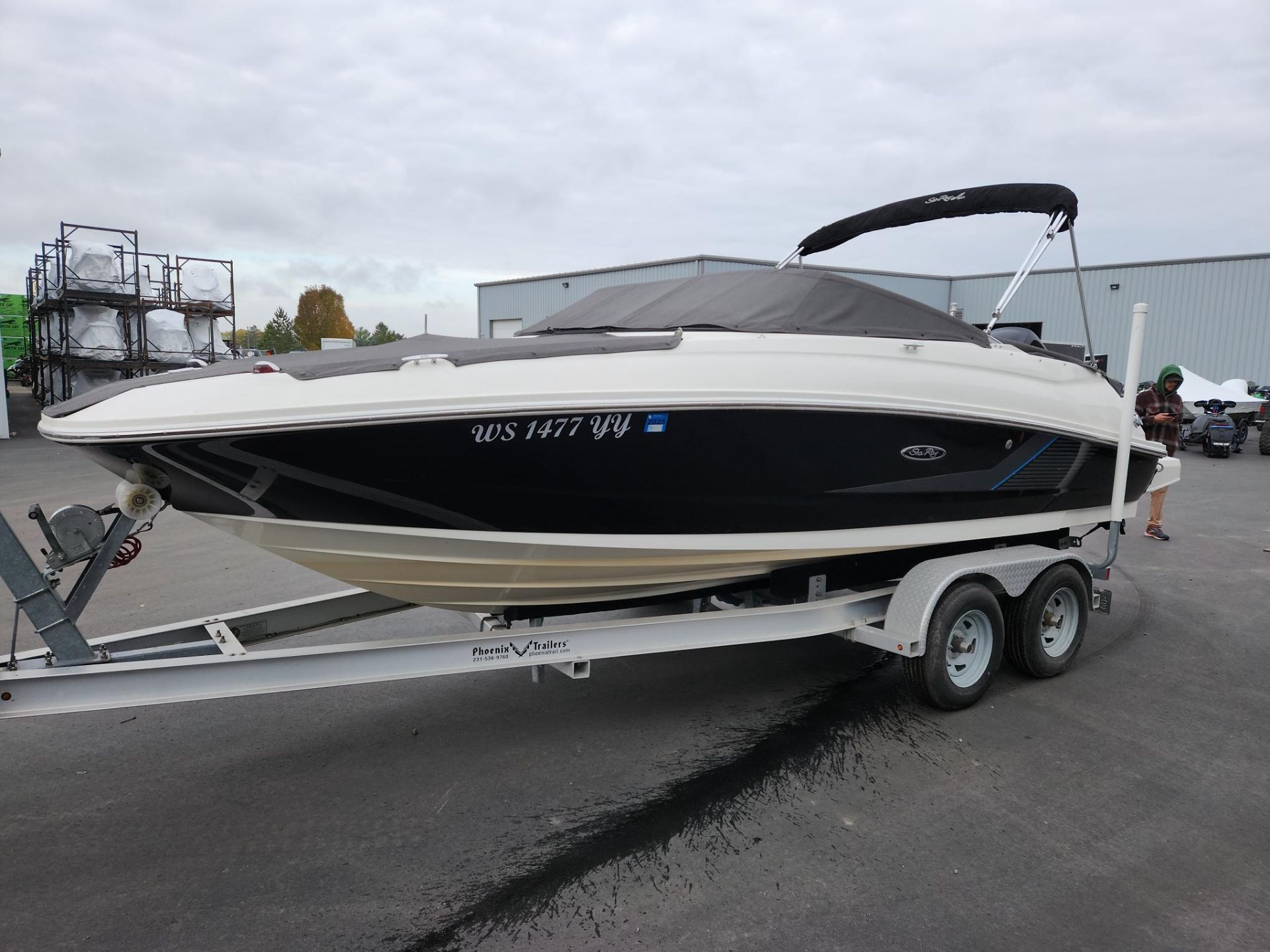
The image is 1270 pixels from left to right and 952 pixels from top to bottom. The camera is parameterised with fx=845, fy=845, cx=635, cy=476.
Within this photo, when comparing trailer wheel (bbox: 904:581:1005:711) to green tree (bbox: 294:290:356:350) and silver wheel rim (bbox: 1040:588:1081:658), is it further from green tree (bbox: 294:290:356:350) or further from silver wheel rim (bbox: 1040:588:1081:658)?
green tree (bbox: 294:290:356:350)

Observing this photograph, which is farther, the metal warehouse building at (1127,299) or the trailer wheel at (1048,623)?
the metal warehouse building at (1127,299)

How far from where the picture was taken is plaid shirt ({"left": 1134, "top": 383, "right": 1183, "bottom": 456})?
7219mm

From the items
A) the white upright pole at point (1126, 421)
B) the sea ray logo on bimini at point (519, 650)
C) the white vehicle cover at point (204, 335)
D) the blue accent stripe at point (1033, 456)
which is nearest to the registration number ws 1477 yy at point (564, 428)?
the sea ray logo on bimini at point (519, 650)

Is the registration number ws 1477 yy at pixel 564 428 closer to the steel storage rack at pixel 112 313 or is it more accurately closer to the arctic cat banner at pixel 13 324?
the steel storage rack at pixel 112 313

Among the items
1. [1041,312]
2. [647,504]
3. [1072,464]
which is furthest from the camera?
[1041,312]

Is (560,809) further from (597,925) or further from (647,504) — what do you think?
(647,504)

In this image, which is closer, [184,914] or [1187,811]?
[184,914]

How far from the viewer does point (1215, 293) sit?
19.3 metres

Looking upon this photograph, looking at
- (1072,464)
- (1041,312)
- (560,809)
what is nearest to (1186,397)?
(1041,312)

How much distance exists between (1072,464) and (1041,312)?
2006cm

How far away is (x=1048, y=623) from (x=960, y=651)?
736 mm

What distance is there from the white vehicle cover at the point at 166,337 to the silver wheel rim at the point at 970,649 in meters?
19.7

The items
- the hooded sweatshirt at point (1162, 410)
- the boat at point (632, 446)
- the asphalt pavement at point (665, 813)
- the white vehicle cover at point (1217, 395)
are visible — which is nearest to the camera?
the asphalt pavement at point (665, 813)

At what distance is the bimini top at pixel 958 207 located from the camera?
474 centimetres
